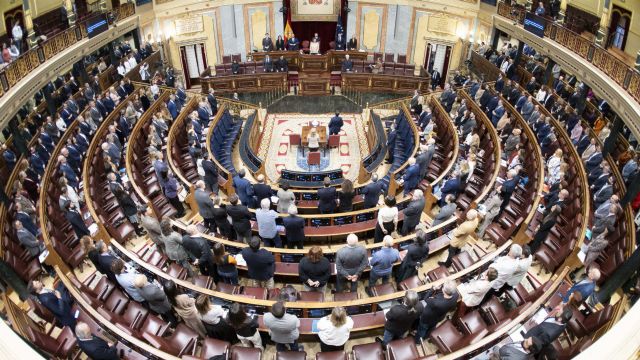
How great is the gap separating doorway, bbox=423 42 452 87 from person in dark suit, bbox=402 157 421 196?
11283 millimetres

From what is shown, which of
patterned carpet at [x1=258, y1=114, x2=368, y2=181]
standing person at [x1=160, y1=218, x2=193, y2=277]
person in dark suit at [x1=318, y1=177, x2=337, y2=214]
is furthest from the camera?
patterned carpet at [x1=258, y1=114, x2=368, y2=181]

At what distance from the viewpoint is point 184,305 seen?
6086 mm

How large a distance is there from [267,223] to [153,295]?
2557 millimetres

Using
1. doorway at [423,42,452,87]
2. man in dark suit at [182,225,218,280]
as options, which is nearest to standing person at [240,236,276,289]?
man in dark suit at [182,225,218,280]

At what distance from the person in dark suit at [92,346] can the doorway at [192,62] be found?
693 inches

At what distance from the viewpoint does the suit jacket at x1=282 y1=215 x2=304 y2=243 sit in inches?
316

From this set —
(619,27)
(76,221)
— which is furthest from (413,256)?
(619,27)

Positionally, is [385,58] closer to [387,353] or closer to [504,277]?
[504,277]

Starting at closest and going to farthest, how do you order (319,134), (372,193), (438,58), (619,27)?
(372,193), (319,134), (619,27), (438,58)

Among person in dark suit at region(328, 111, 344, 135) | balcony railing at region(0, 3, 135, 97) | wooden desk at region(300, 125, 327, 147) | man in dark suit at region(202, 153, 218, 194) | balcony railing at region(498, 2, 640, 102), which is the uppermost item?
balcony railing at region(498, 2, 640, 102)

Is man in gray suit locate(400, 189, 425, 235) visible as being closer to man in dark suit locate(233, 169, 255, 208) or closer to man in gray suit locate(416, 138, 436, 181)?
man in gray suit locate(416, 138, 436, 181)

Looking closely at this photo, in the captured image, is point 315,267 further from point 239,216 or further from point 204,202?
point 204,202

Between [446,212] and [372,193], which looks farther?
[372,193]

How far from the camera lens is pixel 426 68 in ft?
68.8
